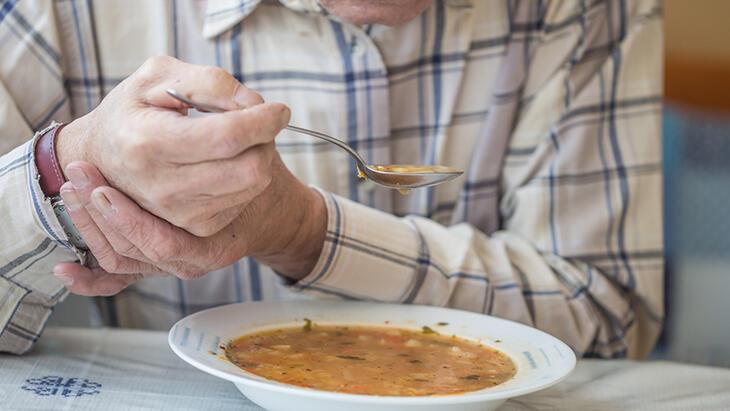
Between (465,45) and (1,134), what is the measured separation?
2.74 feet

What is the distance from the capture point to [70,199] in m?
1.09

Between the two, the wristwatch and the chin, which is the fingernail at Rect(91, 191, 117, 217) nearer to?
the wristwatch

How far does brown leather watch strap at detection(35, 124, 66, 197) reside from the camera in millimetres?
1146

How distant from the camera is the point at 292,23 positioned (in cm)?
163

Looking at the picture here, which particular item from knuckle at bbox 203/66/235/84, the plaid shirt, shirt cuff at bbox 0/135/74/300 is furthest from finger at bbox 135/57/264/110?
the plaid shirt

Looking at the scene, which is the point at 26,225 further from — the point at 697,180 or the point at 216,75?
the point at 697,180

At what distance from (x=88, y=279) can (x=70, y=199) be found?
184mm

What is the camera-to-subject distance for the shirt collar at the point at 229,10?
1.56 m

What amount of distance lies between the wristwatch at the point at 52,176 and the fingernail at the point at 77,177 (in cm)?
8

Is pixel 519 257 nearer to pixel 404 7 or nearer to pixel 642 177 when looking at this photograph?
pixel 642 177

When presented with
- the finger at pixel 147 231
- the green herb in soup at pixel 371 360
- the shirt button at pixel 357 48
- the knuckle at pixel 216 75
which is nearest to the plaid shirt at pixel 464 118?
the shirt button at pixel 357 48

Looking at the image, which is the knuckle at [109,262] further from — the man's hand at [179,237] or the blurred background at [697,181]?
the blurred background at [697,181]

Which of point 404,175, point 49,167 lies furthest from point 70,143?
point 404,175

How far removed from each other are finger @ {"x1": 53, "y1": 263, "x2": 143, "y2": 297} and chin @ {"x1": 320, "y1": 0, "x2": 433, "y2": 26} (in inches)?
20.8
